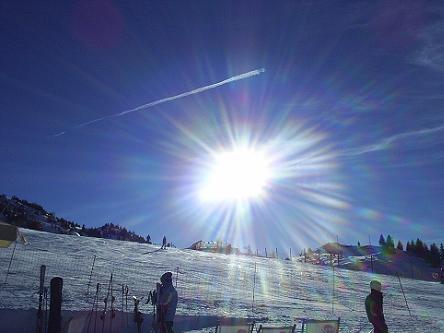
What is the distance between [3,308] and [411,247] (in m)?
96.4

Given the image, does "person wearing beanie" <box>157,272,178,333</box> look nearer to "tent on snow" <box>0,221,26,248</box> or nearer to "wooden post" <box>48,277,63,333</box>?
"wooden post" <box>48,277,63,333</box>

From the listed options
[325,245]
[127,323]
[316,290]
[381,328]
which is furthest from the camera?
[325,245]

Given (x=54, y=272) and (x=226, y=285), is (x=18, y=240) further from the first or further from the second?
(x=226, y=285)

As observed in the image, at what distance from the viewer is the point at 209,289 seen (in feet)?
72.2

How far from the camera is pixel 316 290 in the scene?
27859 mm

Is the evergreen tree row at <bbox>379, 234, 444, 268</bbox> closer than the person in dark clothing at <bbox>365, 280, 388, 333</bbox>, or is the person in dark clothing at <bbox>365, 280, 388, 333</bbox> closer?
the person in dark clothing at <bbox>365, 280, 388, 333</bbox>

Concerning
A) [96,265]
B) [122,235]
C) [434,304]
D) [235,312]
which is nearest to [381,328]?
[235,312]

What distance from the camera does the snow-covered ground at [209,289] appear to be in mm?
16531

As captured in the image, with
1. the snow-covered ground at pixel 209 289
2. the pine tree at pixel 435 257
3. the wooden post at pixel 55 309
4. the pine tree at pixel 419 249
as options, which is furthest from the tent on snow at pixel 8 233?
the pine tree at pixel 419 249

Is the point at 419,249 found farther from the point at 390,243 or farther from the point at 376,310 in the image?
the point at 376,310

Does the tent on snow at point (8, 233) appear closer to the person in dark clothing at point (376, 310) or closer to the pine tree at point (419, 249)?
the person in dark clothing at point (376, 310)

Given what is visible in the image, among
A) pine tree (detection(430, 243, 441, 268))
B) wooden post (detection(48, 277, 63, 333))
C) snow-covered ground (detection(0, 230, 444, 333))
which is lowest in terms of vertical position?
wooden post (detection(48, 277, 63, 333))

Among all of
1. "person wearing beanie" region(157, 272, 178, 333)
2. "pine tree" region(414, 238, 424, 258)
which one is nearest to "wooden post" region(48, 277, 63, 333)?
"person wearing beanie" region(157, 272, 178, 333)

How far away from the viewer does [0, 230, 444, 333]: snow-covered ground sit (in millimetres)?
16531
